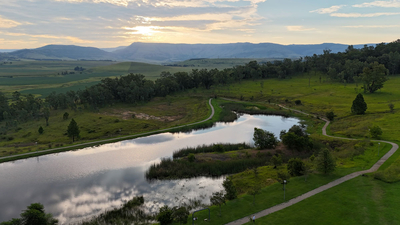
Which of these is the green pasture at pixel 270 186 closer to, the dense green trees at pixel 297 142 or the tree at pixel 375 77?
the dense green trees at pixel 297 142

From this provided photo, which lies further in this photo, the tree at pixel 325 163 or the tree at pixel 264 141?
the tree at pixel 264 141

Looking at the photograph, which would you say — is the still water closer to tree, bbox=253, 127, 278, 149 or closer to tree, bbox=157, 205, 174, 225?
tree, bbox=157, 205, 174, 225

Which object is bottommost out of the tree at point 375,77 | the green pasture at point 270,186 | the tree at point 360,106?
the green pasture at point 270,186

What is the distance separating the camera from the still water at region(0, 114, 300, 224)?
39.1m

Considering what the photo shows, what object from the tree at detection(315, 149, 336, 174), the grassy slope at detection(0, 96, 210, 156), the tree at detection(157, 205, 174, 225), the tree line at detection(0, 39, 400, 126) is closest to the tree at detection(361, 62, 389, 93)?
the tree line at detection(0, 39, 400, 126)

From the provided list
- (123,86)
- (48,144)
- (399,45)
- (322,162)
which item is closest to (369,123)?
(322,162)

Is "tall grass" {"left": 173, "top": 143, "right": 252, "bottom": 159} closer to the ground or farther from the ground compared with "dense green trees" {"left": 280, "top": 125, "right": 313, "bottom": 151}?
closer to the ground

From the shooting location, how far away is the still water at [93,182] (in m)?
39.1

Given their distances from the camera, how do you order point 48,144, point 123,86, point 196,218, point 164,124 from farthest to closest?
point 123,86 < point 164,124 < point 48,144 < point 196,218

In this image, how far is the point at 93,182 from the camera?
154ft

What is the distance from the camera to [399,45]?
184 metres

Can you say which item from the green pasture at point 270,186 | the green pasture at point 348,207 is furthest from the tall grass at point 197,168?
the green pasture at point 348,207

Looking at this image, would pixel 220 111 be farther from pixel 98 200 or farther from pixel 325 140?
pixel 98 200

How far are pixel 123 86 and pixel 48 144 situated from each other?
70.6 meters
